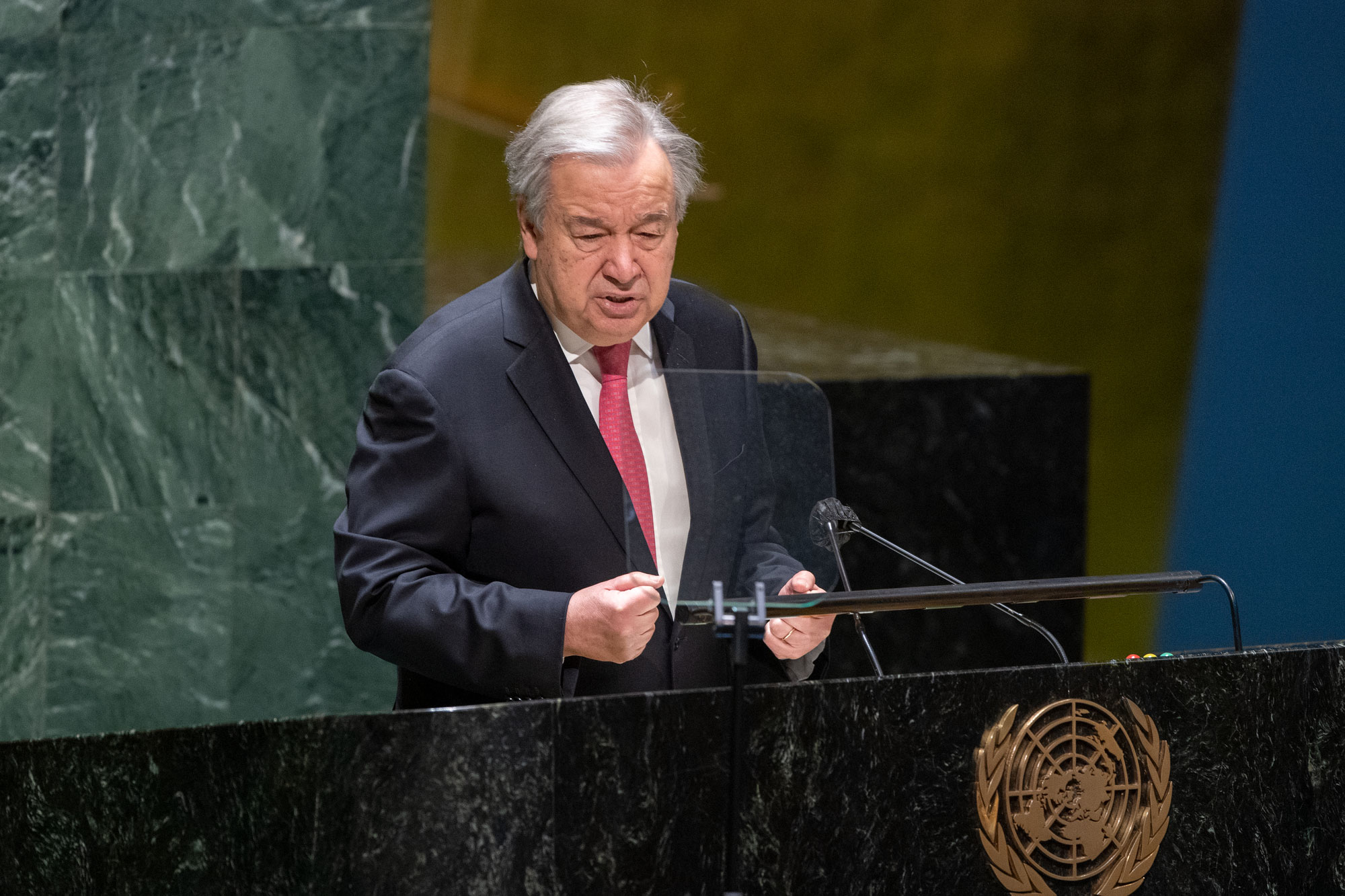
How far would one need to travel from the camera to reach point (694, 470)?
1993mm

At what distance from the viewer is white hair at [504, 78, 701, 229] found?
2.11 meters

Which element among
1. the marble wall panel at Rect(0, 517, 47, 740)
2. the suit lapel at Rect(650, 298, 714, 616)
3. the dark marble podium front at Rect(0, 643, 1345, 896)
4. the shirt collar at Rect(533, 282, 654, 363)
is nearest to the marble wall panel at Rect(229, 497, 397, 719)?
the marble wall panel at Rect(0, 517, 47, 740)

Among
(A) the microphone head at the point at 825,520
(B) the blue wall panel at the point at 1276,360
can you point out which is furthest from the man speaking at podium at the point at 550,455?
(B) the blue wall panel at the point at 1276,360

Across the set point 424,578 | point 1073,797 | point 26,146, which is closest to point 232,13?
point 26,146

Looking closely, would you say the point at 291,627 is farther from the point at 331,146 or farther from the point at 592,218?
the point at 592,218

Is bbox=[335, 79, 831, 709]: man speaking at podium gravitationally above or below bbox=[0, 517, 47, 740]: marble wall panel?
above

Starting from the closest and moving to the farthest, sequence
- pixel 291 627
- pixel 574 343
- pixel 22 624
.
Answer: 1. pixel 574 343
2. pixel 22 624
3. pixel 291 627

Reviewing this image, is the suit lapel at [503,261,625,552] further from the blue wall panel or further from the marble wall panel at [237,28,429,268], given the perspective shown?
the blue wall panel

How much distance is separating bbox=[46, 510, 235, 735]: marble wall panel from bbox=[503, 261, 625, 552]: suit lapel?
7.66 ft

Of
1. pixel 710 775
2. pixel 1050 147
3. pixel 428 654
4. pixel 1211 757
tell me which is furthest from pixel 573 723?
pixel 1050 147

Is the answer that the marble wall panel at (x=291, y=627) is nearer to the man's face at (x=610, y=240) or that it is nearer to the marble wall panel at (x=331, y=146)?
the marble wall panel at (x=331, y=146)

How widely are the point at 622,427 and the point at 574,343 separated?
149 mm

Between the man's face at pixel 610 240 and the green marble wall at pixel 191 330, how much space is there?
7.41ft

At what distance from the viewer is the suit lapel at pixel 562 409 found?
85.0 inches
